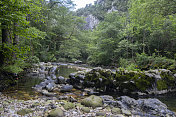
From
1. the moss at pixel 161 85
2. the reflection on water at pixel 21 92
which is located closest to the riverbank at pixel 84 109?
the reflection on water at pixel 21 92

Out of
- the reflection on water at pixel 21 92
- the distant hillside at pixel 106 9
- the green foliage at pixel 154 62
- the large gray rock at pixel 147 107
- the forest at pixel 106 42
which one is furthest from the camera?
the distant hillside at pixel 106 9

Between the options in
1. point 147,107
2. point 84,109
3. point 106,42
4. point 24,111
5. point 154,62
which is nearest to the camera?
point 24,111

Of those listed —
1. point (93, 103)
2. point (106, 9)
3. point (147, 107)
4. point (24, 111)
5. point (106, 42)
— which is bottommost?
point (147, 107)

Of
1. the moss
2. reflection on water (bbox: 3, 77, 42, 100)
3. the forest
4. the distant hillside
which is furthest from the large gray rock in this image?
the distant hillside

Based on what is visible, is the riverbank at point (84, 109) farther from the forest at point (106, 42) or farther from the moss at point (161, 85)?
the moss at point (161, 85)

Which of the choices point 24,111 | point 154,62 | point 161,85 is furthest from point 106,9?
point 24,111

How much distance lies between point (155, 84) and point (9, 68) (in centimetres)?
750

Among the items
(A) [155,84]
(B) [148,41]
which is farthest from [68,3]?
(A) [155,84]

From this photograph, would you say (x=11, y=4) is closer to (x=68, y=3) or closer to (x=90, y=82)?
(x=90, y=82)

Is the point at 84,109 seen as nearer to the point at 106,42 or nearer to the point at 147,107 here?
the point at 147,107

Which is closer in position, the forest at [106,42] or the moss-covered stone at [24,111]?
the moss-covered stone at [24,111]

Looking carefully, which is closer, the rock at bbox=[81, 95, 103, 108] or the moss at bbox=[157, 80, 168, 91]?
the rock at bbox=[81, 95, 103, 108]

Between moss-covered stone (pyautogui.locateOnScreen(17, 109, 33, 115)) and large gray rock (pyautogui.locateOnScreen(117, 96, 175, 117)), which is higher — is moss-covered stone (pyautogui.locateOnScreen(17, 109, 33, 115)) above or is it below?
above

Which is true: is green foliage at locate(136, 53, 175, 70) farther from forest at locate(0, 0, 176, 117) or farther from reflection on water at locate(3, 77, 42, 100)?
reflection on water at locate(3, 77, 42, 100)
